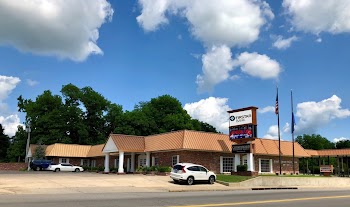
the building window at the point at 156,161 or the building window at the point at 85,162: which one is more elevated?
the building window at the point at 156,161

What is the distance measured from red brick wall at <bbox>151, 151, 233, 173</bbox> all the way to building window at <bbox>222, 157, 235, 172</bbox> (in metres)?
0.50

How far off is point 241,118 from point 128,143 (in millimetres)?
13963

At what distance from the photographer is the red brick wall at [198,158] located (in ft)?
127

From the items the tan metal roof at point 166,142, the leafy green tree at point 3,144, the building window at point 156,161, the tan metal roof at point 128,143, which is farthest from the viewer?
the leafy green tree at point 3,144

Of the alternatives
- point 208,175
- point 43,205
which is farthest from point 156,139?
point 43,205

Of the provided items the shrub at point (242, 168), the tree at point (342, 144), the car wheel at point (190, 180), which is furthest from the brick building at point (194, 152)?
the tree at point (342, 144)

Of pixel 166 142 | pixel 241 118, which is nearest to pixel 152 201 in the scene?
pixel 241 118

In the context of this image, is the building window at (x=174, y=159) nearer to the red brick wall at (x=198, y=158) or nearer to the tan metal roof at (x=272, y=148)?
the red brick wall at (x=198, y=158)

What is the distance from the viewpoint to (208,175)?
30.8m

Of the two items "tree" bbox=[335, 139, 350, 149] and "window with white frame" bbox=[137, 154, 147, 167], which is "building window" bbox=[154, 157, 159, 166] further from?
"tree" bbox=[335, 139, 350, 149]

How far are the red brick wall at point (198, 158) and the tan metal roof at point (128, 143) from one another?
10.5ft

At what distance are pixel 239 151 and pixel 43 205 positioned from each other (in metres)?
27.8

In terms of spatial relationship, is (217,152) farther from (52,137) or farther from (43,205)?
(52,137)

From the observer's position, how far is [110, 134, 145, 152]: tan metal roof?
1692 inches
